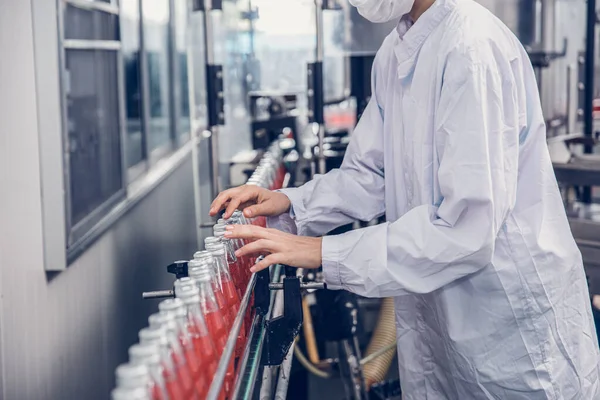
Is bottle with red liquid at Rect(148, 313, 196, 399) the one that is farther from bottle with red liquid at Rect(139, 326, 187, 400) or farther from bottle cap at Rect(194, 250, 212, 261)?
bottle cap at Rect(194, 250, 212, 261)

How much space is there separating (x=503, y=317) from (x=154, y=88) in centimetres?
448

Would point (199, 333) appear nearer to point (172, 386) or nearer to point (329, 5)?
point (172, 386)

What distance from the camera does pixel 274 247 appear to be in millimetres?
1408

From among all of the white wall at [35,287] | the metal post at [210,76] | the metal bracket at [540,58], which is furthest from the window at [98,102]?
the metal bracket at [540,58]

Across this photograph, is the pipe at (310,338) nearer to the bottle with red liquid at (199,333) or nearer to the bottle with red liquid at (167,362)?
the bottle with red liquid at (199,333)

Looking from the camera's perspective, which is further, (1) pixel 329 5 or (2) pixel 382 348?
(2) pixel 382 348

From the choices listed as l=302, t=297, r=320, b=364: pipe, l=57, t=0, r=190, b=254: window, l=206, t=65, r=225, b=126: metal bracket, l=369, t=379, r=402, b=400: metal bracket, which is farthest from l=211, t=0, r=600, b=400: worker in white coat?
l=302, t=297, r=320, b=364: pipe

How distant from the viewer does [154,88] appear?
5746mm

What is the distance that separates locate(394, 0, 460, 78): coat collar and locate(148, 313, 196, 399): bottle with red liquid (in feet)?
2.69

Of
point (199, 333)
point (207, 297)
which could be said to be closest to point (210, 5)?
point (207, 297)

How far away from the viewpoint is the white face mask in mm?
1584

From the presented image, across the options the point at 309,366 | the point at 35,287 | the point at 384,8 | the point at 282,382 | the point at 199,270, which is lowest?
the point at 309,366

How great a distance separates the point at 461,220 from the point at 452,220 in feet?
0.07

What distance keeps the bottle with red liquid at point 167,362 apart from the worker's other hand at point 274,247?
37cm
